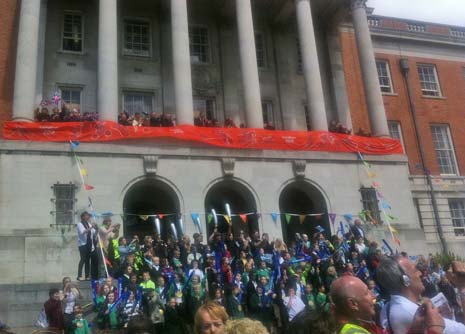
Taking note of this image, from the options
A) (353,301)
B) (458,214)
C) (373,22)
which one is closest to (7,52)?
(373,22)

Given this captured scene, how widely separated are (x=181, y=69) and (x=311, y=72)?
20.8ft

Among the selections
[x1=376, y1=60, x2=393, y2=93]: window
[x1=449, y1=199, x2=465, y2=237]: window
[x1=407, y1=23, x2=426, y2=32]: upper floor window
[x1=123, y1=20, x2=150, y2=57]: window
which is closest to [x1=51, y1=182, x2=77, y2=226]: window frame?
[x1=123, y1=20, x2=150, y2=57]: window

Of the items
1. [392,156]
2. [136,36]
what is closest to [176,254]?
[392,156]

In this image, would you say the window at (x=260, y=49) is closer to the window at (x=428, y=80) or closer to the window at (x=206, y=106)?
the window at (x=206, y=106)

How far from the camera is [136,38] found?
85.4 feet

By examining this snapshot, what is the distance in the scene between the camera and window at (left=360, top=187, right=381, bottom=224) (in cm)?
2233

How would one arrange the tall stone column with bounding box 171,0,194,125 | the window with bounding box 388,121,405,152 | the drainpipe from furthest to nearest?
the window with bounding box 388,121,405,152 < the drainpipe < the tall stone column with bounding box 171,0,194,125

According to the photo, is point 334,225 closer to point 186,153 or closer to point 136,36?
point 186,153

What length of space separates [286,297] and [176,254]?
141 inches

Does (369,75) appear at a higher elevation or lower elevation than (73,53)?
lower

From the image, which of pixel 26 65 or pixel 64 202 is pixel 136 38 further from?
pixel 64 202

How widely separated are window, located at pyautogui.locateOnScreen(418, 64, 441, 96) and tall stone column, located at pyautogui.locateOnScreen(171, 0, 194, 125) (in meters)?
18.4

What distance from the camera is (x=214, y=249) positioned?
1631 cm

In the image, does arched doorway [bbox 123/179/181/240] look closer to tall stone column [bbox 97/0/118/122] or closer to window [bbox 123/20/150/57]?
tall stone column [bbox 97/0/118/122]
